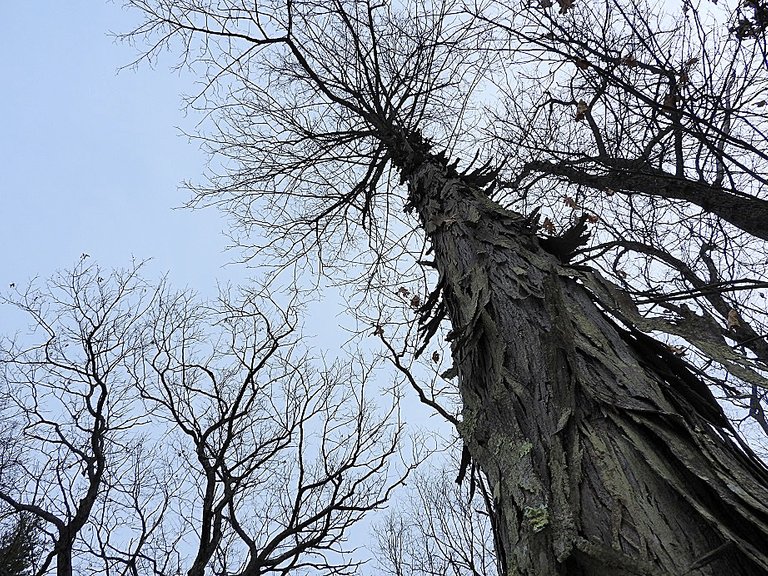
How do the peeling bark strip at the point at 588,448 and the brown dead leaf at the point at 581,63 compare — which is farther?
the brown dead leaf at the point at 581,63

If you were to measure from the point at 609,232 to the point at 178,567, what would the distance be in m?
7.57

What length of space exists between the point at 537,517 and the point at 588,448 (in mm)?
195

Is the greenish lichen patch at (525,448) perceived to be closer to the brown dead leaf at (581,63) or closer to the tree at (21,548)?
the brown dead leaf at (581,63)

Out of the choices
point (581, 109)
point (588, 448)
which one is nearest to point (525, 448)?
point (588, 448)

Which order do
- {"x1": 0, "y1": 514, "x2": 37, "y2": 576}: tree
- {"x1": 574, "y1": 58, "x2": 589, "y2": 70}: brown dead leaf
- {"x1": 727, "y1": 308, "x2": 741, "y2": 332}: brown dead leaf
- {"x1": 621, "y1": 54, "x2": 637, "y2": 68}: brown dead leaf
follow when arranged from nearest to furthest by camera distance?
{"x1": 574, "y1": 58, "x2": 589, "y2": 70}: brown dead leaf, {"x1": 621, "y1": 54, "x2": 637, "y2": 68}: brown dead leaf, {"x1": 727, "y1": 308, "x2": 741, "y2": 332}: brown dead leaf, {"x1": 0, "y1": 514, "x2": 37, "y2": 576}: tree

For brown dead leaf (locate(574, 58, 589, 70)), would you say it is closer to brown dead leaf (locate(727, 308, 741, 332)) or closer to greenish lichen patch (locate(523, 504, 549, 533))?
brown dead leaf (locate(727, 308, 741, 332))

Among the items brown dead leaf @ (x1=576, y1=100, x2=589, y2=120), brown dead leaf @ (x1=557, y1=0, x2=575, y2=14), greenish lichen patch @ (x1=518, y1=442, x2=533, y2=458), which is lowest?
greenish lichen patch @ (x1=518, y1=442, x2=533, y2=458)

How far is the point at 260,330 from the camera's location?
704 cm

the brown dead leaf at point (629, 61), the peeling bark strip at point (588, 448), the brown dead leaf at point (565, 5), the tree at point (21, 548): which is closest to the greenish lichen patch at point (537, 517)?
the peeling bark strip at point (588, 448)

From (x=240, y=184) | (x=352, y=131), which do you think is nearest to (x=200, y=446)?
(x=240, y=184)

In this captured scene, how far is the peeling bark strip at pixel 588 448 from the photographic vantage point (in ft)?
3.06

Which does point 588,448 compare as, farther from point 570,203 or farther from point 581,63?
point 570,203

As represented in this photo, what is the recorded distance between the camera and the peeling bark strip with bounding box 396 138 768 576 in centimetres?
93

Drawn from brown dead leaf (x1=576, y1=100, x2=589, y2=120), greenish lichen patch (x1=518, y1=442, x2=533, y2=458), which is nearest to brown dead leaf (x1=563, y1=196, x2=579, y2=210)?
brown dead leaf (x1=576, y1=100, x2=589, y2=120)
